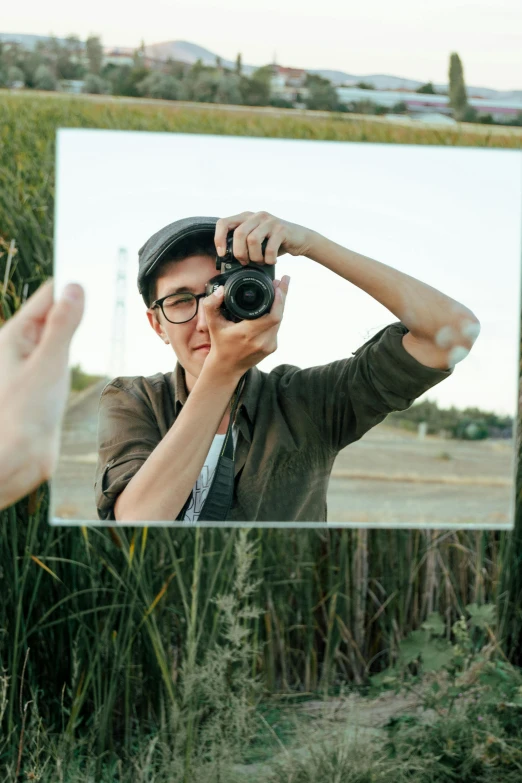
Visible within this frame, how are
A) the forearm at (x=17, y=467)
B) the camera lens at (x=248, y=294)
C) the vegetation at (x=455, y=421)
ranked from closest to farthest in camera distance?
the forearm at (x=17, y=467)
the camera lens at (x=248, y=294)
the vegetation at (x=455, y=421)

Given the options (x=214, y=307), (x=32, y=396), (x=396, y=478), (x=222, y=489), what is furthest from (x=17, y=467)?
(x=396, y=478)

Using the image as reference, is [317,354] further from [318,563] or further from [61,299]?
[318,563]

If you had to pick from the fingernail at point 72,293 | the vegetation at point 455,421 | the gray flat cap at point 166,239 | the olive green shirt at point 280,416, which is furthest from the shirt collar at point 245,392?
the fingernail at point 72,293

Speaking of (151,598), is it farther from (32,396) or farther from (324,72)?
(32,396)

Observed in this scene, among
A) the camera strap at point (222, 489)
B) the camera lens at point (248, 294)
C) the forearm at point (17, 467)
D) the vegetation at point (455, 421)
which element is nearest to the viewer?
the forearm at point (17, 467)

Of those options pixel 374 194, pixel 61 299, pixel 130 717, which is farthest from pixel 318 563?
pixel 61 299

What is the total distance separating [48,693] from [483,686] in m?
0.85

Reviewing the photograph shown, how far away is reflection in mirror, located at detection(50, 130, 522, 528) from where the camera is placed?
1.22 meters

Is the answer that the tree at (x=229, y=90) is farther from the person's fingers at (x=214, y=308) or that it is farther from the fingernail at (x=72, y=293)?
the fingernail at (x=72, y=293)

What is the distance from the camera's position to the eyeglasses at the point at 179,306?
3.96ft

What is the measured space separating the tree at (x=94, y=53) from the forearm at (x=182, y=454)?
0.75 meters

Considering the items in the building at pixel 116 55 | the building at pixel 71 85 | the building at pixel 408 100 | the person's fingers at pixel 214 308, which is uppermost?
the building at pixel 116 55

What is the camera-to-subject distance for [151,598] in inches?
73.2

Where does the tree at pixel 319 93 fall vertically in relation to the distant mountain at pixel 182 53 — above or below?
below
